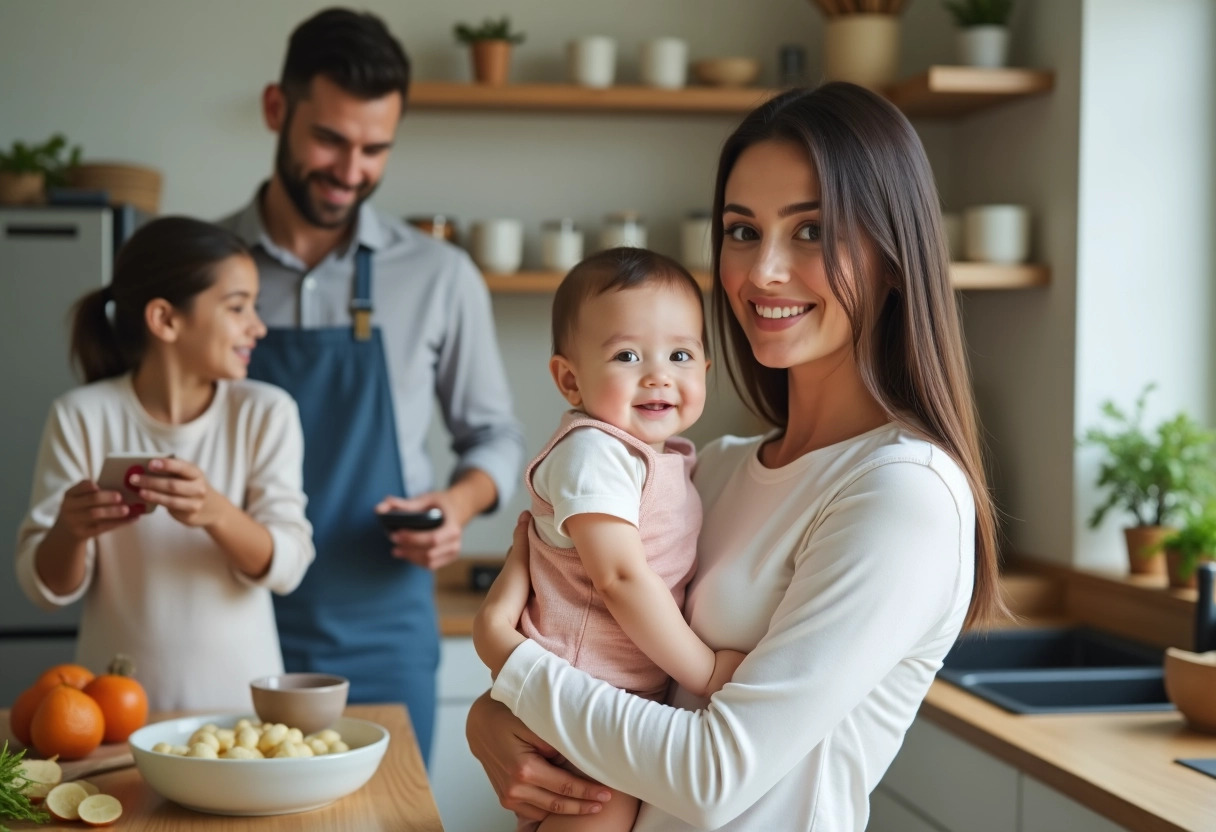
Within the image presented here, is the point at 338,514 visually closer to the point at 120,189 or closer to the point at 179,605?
the point at 179,605

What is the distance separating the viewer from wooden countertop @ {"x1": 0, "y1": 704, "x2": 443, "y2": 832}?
58.4 inches

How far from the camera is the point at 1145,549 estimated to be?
9.67 ft

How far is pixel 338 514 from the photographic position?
2482 millimetres

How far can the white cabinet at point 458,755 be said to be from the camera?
10.5 feet

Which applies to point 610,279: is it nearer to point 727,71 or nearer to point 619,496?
point 619,496

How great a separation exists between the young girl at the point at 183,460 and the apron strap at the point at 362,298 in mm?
371

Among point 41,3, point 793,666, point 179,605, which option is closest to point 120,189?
point 41,3

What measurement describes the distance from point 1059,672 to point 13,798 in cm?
195

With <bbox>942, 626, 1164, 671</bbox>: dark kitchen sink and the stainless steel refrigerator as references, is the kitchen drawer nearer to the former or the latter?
the stainless steel refrigerator

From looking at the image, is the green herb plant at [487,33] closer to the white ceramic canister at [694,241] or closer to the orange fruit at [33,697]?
the white ceramic canister at [694,241]

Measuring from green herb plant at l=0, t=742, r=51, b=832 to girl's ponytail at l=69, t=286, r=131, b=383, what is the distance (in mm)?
846

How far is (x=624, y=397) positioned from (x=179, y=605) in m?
1.03

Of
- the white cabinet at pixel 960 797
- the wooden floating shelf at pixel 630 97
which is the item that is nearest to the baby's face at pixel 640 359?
the white cabinet at pixel 960 797

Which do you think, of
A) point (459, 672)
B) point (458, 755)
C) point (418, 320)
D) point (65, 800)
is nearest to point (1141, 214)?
point (418, 320)
